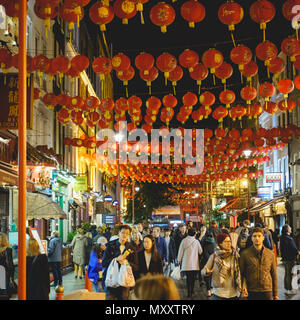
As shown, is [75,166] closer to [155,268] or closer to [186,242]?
[186,242]

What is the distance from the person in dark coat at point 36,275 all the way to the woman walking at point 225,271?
2.81 meters

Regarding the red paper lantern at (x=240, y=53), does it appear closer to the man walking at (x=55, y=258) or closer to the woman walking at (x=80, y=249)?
the man walking at (x=55, y=258)

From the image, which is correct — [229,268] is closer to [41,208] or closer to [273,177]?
[41,208]

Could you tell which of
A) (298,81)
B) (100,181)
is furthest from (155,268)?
(100,181)

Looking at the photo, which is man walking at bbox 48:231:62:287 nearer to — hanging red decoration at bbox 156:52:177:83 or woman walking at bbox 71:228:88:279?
woman walking at bbox 71:228:88:279

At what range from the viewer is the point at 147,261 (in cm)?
1021

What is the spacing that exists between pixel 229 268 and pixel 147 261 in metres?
2.22

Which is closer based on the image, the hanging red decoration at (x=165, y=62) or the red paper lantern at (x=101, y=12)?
the red paper lantern at (x=101, y=12)

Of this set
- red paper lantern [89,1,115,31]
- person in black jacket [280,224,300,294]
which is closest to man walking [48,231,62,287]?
person in black jacket [280,224,300,294]

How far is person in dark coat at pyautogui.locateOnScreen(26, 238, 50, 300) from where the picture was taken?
9.14 meters

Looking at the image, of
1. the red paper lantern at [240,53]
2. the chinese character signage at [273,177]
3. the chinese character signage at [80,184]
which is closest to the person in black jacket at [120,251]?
the red paper lantern at [240,53]

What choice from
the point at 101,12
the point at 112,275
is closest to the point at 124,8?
the point at 101,12

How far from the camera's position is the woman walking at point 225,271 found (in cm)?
835
